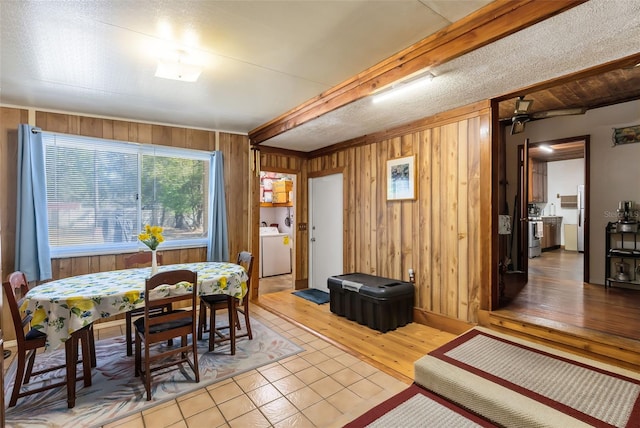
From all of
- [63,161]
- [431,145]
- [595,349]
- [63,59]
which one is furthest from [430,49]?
[63,161]

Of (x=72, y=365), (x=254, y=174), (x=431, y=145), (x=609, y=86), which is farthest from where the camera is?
(x=254, y=174)

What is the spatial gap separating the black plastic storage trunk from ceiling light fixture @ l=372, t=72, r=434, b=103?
82.0 inches

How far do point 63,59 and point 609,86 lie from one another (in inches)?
208

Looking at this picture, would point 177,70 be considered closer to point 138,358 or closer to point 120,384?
point 138,358

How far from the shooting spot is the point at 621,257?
402cm

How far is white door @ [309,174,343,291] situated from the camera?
5.05m

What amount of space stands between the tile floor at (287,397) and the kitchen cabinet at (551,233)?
295 inches

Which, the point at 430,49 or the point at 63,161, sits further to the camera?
the point at 63,161

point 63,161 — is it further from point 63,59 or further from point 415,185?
point 415,185

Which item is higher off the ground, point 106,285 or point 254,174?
point 254,174

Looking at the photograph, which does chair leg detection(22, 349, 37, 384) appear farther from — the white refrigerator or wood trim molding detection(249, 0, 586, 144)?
the white refrigerator

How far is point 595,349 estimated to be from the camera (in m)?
2.33

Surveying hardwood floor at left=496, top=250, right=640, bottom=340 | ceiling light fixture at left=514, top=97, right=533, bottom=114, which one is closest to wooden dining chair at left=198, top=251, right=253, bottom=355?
hardwood floor at left=496, top=250, right=640, bottom=340

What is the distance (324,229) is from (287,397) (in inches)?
128
